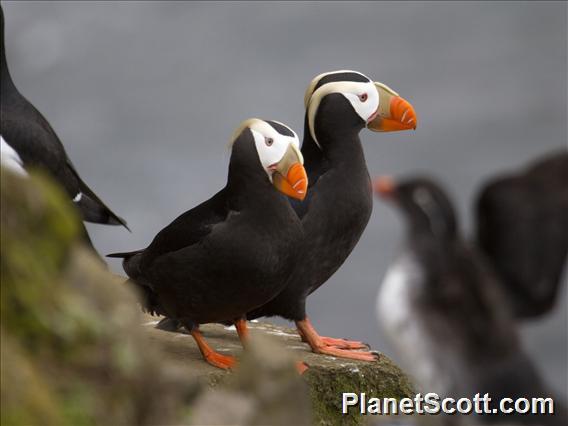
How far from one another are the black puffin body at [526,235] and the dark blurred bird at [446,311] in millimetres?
74

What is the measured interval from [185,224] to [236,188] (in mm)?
443

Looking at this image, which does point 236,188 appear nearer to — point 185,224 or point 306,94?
point 185,224

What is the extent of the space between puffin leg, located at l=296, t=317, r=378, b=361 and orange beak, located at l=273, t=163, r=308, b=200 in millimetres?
1406

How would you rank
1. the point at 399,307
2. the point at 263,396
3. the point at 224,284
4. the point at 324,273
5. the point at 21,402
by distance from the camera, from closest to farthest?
1. the point at 21,402
2. the point at 263,396
3. the point at 399,307
4. the point at 224,284
5. the point at 324,273

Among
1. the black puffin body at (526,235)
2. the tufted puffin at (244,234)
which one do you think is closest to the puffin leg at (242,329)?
the tufted puffin at (244,234)

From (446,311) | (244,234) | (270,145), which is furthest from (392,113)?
(446,311)

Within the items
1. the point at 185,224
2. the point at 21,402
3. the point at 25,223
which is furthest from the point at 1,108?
the point at 21,402

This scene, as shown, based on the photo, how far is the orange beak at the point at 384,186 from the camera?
203 inches

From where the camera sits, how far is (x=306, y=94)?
7.65 meters

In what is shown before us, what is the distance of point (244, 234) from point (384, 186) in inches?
65.1

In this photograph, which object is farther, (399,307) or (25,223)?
(399,307)

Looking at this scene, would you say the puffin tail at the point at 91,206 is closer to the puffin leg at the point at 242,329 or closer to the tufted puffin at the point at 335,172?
the puffin leg at the point at 242,329

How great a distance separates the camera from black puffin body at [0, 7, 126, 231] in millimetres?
6824

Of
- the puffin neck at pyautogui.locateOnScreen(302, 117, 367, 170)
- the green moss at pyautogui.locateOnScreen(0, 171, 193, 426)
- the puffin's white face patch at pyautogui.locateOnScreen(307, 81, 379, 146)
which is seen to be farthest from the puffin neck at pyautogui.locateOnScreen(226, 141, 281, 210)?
the green moss at pyautogui.locateOnScreen(0, 171, 193, 426)
